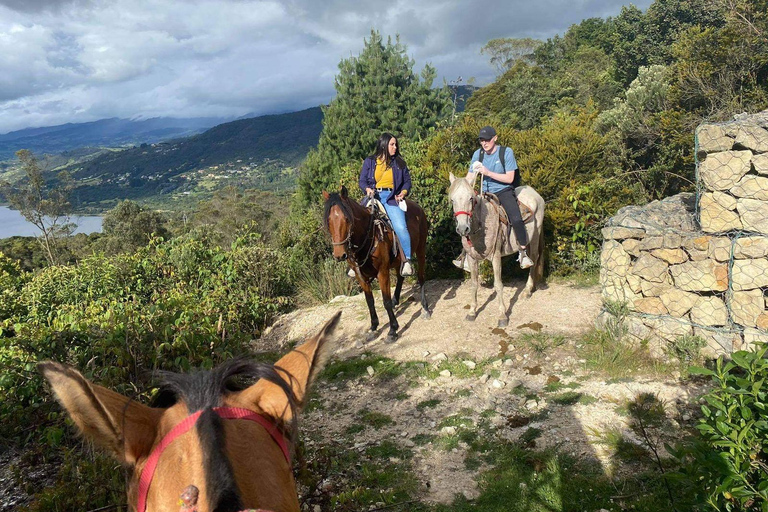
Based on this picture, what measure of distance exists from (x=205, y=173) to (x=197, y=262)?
113 metres

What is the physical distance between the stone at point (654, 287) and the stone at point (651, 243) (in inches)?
14.4

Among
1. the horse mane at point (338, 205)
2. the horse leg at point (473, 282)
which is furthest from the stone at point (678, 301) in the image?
the horse mane at point (338, 205)

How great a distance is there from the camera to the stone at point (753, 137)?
436 centimetres

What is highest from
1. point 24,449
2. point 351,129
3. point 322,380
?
point 351,129

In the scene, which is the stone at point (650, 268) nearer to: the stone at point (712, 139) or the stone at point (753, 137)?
the stone at point (712, 139)

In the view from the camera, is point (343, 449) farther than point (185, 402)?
Yes

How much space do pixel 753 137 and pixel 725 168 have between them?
14.4 inches

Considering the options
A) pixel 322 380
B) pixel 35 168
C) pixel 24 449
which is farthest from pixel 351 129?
pixel 35 168

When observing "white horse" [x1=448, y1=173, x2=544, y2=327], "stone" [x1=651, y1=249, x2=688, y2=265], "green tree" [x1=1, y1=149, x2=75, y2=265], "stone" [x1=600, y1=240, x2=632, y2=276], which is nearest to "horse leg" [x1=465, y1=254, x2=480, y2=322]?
"white horse" [x1=448, y1=173, x2=544, y2=327]

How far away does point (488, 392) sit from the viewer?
4695 millimetres

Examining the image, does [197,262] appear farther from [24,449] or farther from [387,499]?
[387,499]

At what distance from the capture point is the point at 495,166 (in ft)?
20.6

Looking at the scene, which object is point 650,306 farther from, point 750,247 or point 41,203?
point 41,203

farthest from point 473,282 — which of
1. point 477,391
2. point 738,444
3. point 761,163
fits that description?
point 738,444
